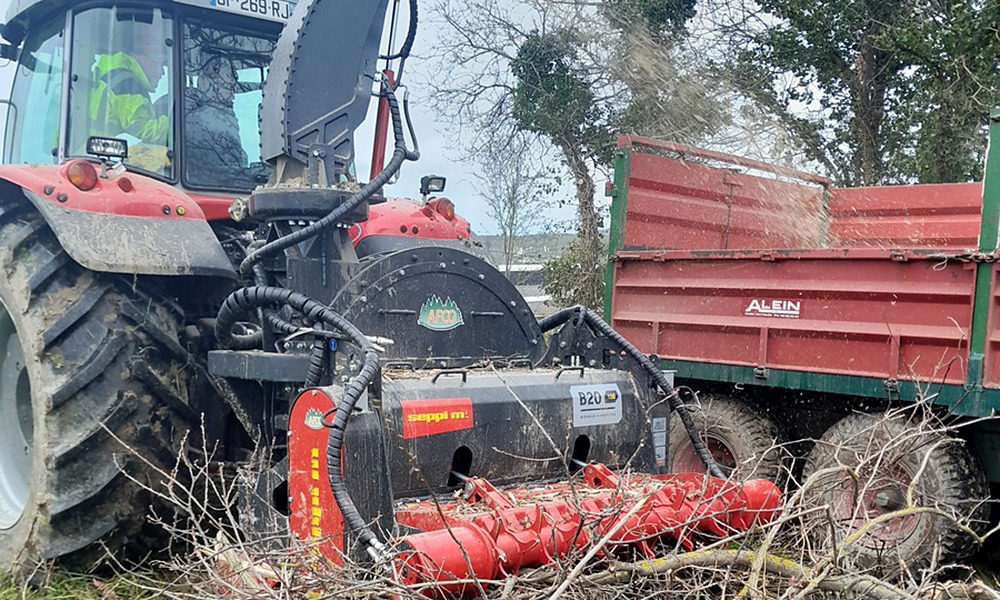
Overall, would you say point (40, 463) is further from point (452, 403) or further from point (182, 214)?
point (452, 403)

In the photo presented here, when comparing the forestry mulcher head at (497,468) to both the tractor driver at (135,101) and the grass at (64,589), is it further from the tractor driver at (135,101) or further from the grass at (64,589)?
the tractor driver at (135,101)

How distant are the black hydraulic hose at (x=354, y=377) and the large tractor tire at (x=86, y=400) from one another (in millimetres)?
325

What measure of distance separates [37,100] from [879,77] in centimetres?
993

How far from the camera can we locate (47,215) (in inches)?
148

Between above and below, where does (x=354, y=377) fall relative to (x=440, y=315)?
below

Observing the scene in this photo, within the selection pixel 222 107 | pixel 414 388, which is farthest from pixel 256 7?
pixel 414 388

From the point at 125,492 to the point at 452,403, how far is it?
1334 millimetres

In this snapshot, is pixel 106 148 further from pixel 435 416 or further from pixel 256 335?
pixel 435 416

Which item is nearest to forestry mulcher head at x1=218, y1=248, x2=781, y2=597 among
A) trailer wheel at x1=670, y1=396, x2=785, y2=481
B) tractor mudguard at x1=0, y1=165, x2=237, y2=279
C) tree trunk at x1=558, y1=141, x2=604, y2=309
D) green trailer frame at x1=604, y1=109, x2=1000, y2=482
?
tractor mudguard at x1=0, y1=165, x2=237, y2=279

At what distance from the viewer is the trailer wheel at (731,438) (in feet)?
19.1

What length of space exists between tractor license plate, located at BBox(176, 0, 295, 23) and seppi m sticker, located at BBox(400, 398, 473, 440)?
235cm

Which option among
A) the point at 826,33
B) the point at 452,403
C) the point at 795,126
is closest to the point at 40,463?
the point at 452,403

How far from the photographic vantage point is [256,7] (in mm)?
4777

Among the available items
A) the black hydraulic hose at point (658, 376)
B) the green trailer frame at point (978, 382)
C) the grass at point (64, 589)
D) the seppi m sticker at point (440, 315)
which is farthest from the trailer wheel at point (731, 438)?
the grass at point (64, 589)
